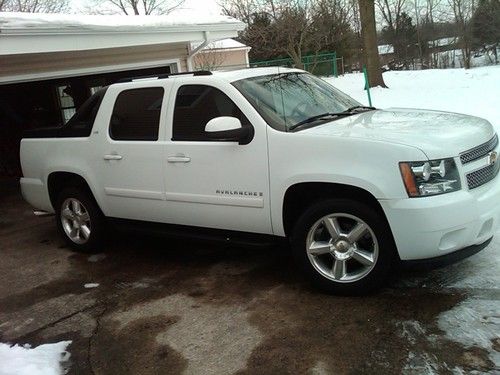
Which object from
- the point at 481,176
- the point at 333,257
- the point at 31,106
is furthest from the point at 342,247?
the point at 31,106

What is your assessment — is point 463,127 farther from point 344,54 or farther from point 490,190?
point 344,54

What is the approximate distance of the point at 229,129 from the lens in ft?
13.9

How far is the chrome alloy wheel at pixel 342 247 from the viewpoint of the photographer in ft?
12.9

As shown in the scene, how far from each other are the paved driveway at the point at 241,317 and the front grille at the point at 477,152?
1.00 meters

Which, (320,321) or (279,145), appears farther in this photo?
(279,145)

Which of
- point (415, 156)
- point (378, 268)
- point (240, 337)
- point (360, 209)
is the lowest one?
point (240, 337)

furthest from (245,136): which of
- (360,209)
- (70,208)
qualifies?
(70,208)

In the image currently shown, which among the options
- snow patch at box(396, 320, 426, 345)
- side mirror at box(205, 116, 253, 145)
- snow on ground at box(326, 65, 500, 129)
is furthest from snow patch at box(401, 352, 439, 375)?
snow on ground at box(326, 65, 500, 129)

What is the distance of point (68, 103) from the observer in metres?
12.6

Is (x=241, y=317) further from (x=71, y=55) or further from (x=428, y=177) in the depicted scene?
(x=71, y=55)

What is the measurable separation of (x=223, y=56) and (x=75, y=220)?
23397 mm

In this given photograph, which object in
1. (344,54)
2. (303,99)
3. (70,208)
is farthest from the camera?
(344,54)

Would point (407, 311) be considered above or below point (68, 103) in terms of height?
below

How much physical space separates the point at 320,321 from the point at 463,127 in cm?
182
